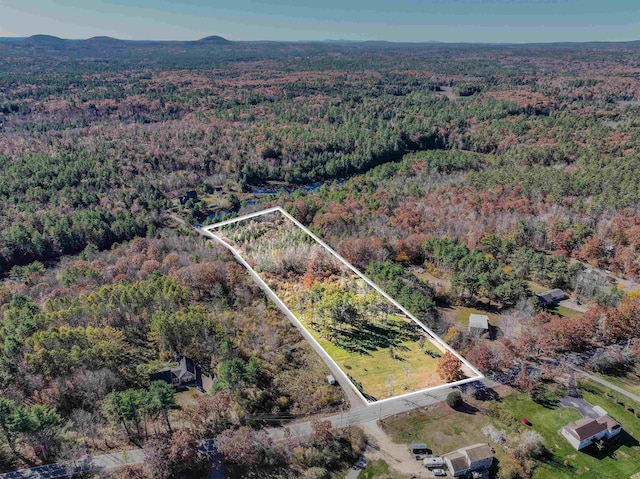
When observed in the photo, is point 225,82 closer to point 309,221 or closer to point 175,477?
point 309,221

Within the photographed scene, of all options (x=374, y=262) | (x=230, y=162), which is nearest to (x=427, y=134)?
(x=230, y=162)

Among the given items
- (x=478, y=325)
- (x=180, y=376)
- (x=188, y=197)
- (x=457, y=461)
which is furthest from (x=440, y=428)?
(x=188, y=197)

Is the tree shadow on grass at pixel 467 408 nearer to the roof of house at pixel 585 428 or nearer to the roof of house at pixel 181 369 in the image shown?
the roof of house at pixel 585 428

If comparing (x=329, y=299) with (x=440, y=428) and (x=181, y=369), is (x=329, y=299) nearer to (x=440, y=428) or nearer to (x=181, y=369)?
(x=440, y=428)

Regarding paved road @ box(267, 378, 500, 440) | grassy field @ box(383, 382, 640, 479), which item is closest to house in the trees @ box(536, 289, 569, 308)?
grassy field @ box(383, 382, 640, 479)

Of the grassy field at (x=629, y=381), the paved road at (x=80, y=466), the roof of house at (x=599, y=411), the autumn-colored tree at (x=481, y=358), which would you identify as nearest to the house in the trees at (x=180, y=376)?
the paved road at (x=80, y=466)

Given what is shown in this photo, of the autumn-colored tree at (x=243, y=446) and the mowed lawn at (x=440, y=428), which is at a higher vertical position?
the autumn-colored tree at (x=243, y=446)

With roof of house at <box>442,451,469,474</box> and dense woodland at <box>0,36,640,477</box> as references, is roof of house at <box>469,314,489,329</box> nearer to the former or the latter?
dense woodland at <box>0,36,640,477</box>
